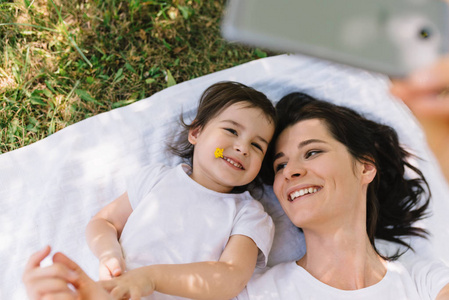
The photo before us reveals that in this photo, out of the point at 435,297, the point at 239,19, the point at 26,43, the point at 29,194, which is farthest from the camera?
the point at 26,43

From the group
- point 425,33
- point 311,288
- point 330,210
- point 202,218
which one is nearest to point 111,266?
point 202,218

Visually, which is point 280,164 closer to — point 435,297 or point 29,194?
point 435,297

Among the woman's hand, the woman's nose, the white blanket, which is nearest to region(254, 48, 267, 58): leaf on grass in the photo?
the white blanket

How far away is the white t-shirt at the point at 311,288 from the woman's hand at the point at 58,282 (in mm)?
839

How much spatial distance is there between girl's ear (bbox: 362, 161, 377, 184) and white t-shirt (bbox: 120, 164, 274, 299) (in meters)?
0.59

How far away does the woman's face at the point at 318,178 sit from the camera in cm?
213

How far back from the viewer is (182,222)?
2215mm

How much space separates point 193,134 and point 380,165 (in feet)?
3.97

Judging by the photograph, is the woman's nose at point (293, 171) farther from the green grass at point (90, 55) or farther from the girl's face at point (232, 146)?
the green grass at point (90, 55)

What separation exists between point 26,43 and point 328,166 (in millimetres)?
2240

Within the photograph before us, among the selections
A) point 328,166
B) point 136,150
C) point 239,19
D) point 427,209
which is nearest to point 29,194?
point 136,150

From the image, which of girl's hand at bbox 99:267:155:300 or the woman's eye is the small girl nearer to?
girl's hand at bbox 99:267:155:300

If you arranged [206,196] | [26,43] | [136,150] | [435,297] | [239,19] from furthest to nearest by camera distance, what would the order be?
[26,43] → [136,150] → [206,196] → [435,297] → [239,19]

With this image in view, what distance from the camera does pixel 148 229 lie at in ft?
7.14
